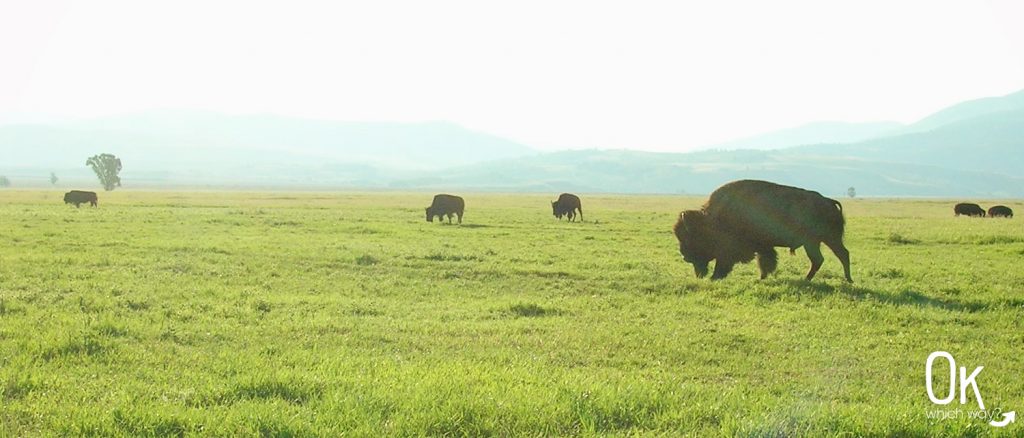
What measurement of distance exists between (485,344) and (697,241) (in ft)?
30.8

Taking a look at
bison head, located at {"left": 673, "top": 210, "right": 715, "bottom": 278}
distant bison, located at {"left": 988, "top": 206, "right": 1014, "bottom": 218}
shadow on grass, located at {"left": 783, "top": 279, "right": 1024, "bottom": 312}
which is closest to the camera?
shadow on grass, located at {"left": 783, "top": 279, "right": 1024, "bottom": 312}

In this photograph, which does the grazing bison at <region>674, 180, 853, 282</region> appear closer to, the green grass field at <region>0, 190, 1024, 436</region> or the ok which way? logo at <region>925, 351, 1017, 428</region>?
the green grass field at <region>0, 190, 1024, 436</region>

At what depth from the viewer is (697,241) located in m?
17.8

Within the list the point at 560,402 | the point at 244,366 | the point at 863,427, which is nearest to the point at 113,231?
the point at 244,366

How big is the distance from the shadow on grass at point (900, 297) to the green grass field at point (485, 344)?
0.27 ft

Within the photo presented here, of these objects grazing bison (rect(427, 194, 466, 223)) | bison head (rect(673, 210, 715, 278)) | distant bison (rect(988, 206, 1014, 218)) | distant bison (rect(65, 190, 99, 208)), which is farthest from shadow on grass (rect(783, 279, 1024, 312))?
distant bison (rect(65, 190, 99, 208))

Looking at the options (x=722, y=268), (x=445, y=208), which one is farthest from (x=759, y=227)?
(x=445, y=208)

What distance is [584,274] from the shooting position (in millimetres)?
17484

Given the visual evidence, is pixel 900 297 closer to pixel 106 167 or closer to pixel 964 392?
pixel 964 392

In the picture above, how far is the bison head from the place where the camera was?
693 inches

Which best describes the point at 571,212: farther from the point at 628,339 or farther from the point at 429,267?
the point at 628,339

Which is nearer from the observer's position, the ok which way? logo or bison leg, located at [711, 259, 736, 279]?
the ok which way? logo

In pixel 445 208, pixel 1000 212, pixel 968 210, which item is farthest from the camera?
pixel 968 210

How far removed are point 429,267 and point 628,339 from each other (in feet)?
30.4
